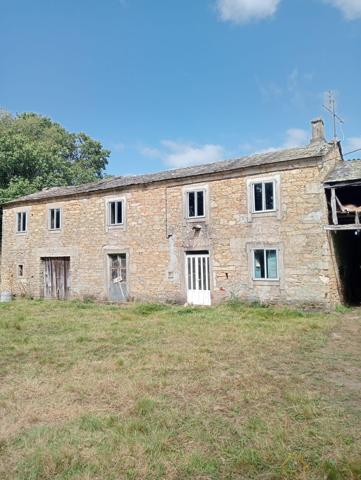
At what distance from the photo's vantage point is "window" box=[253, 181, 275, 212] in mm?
13785

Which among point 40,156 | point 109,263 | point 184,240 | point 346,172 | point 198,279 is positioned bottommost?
point 198,279

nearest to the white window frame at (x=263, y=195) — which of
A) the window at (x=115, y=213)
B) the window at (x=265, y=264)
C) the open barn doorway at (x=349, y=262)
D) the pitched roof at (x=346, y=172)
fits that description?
the window at (x=265, y=264)

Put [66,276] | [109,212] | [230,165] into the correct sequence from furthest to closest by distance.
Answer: [66,276], [109,212], [230,165]

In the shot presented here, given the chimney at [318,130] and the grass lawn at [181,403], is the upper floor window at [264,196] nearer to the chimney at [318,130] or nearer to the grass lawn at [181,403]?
the chimney at [318,130]

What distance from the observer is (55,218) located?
19.6 meters

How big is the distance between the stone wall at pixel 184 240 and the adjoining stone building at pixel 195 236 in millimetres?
39

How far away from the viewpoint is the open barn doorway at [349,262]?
14.6 meters

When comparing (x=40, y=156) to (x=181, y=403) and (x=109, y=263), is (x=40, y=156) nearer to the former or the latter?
(x=109, y=263)

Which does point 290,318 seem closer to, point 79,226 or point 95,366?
point 95,366

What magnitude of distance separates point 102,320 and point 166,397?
7031mm

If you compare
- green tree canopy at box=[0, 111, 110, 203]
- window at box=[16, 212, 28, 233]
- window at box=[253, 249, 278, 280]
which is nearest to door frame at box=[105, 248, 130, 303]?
window at box=[253, 249, 278, 280]

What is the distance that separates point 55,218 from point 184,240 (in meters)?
8.28

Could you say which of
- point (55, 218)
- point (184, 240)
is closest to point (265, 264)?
point (184, 240)

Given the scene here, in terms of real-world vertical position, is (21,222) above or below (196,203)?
above
